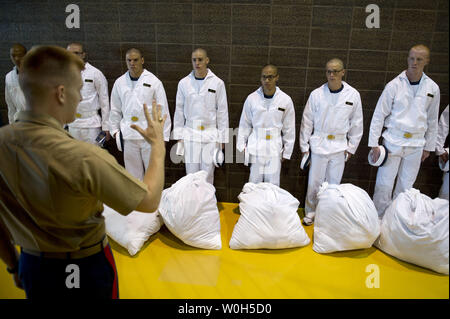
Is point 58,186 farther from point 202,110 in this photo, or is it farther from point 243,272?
point 202,110

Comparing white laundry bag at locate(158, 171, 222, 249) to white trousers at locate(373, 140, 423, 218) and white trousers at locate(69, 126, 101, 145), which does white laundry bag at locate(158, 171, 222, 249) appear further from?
white trousers at locate(373, 140, 423, 218)

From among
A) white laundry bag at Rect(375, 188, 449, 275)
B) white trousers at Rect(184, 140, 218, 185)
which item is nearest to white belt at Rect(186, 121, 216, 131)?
white trousers at Rect(184, 140, 218, 185)

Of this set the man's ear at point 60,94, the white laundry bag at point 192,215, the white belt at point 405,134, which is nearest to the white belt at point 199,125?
the white laundry bag at point 192,215

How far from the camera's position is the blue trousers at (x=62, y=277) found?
1158 millimetres

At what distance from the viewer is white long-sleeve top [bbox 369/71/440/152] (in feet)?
9.41

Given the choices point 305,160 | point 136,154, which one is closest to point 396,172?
point 305,160

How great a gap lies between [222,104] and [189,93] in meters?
0.35

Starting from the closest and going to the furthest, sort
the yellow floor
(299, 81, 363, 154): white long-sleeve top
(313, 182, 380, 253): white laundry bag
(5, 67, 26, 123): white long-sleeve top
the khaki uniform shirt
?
the khaki uniform shirt
the yellow floor
(313, 182, 380, 253): white laundry bag
(5, 67, 26, 123): white long-sleeve top
(299, 81, 363, 154): white long-sleeve top

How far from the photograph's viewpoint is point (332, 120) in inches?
122

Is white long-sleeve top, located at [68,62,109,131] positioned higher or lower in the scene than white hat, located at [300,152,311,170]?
higher

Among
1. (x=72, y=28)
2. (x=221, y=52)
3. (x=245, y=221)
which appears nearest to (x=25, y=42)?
(x=72, y=28)

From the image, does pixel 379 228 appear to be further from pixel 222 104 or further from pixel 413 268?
pixel 222 104

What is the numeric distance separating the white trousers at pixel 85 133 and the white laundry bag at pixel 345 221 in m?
2.43

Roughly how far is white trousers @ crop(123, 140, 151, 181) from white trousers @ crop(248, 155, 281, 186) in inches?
43.6
